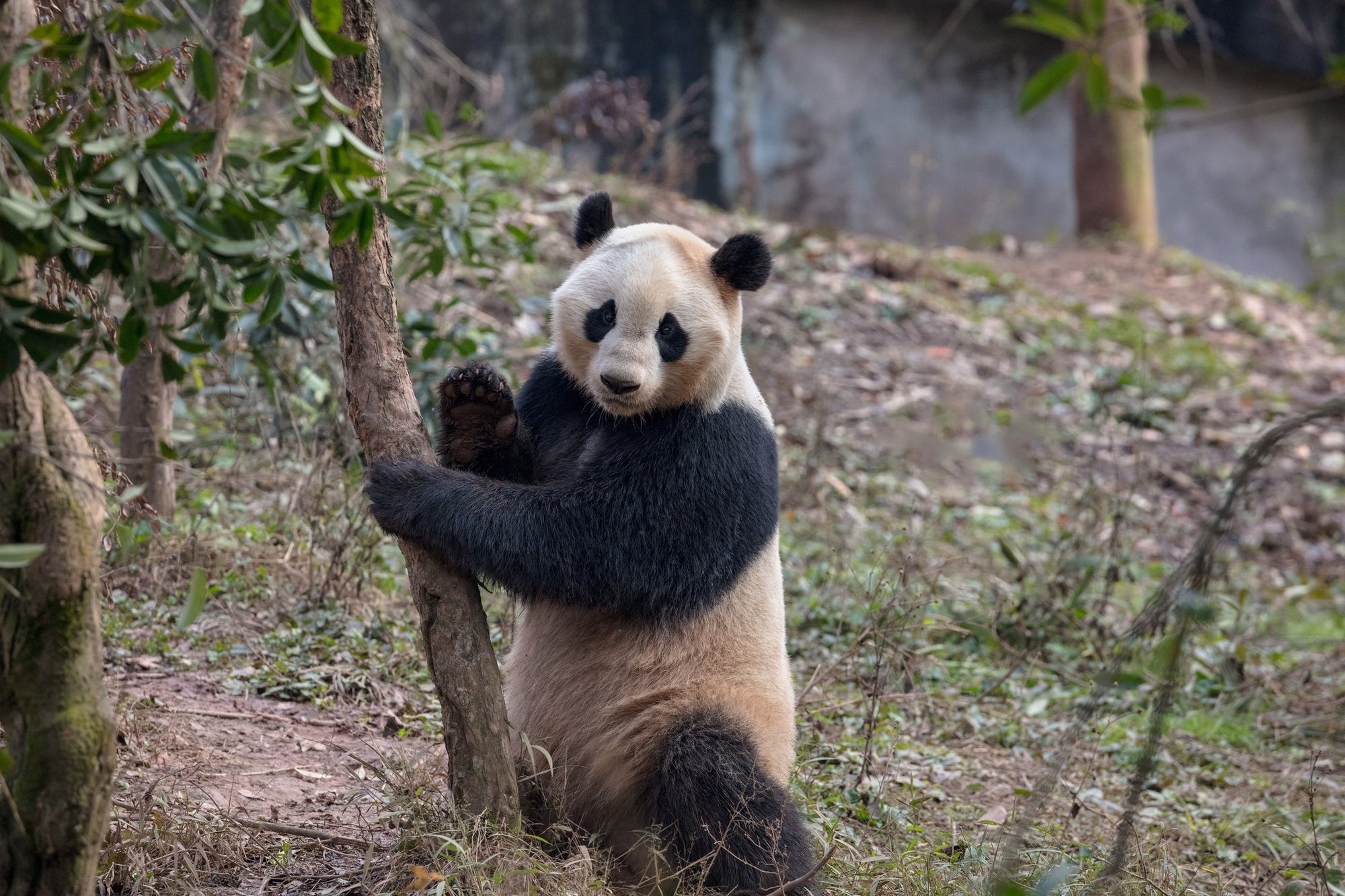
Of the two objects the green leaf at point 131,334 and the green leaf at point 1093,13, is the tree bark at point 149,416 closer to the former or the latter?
the green leaf at point 131,334

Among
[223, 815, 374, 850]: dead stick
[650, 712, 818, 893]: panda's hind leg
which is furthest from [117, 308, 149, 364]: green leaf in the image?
[650, 712, 818, 893]: panda's hind leg

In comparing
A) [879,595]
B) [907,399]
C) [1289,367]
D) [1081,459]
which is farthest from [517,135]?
[879,595]

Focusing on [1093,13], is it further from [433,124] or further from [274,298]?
[433,124]

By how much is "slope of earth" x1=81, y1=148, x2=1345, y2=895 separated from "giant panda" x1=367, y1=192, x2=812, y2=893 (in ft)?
1.15

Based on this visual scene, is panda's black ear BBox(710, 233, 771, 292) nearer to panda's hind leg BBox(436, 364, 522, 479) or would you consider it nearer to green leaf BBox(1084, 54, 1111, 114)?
panda's hind leg BBox(436, 364, 522, 479)

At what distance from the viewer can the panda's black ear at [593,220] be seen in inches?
164

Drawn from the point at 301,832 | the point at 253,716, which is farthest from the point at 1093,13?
the point at 253,716

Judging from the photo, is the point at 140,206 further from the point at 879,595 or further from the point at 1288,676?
the point at 1288,676

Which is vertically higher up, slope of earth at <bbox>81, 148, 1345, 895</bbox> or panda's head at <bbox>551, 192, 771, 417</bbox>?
panda's head at <bbox>551, 192, 771, 417</bbox>

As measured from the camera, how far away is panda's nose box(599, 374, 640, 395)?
3607 millimetres

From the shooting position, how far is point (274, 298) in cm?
271

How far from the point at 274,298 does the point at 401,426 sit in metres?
0.62

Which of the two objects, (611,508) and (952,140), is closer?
(611,508)

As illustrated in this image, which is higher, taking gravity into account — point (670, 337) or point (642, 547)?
point (670, 337)
